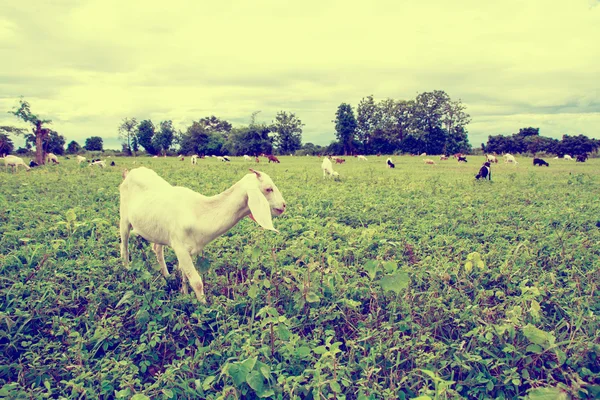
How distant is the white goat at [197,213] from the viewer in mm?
3518

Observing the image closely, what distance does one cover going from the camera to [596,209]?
756cm

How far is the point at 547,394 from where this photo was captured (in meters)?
2.33

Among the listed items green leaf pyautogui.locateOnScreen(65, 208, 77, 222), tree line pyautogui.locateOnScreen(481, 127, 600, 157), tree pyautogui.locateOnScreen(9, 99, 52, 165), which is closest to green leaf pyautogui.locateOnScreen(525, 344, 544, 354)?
green leaf pyautogui.locateOnScreen(65, 208, 77, 222)

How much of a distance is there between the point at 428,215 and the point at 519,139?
66.2m

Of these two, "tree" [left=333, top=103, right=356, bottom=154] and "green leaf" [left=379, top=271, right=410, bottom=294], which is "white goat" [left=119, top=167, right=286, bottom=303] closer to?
"green leaf" [left=379, top=271, right=410, bottom=294]

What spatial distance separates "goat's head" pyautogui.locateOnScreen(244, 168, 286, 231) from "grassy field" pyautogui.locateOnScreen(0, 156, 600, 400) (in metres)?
0.45

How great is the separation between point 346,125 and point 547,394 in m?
64.7

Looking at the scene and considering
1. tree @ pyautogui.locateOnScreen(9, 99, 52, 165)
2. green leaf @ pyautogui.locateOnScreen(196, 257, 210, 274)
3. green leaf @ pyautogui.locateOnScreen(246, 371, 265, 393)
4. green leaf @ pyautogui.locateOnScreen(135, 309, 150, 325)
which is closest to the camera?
green leaf @ pyautogui.locateOnScreen(246, 371, 265, 393)

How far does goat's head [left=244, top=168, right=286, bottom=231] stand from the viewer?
129 inches

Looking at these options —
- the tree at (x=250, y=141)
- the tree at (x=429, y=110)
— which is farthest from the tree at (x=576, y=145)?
the tree at (x=250, y=141)

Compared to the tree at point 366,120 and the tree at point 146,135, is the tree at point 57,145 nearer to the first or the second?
the tree at point 146,135

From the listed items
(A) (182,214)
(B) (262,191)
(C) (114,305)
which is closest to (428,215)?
(B) (262,191)

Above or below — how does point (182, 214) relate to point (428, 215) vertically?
above

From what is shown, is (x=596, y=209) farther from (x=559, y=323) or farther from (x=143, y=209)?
(x=143, y=209)
